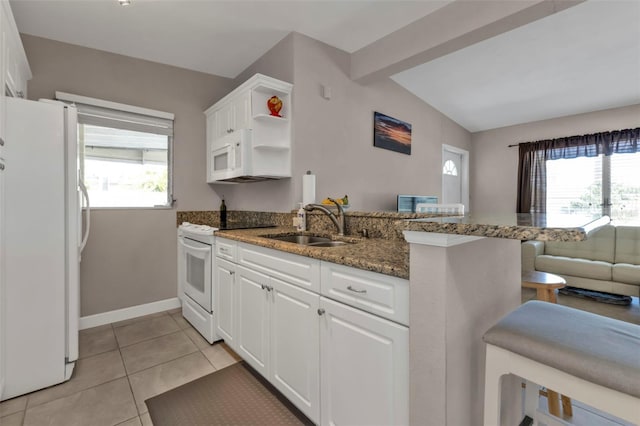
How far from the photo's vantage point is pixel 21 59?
215 centimetres

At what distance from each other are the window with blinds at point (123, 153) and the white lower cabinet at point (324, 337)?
178 cm

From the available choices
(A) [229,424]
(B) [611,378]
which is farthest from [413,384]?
(A) [229,424]

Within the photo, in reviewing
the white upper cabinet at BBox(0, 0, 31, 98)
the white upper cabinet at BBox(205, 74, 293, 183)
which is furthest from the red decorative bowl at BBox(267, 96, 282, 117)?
the white upper cabinet at BBox(0, 0, 31, 98)

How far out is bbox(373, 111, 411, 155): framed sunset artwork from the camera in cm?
358

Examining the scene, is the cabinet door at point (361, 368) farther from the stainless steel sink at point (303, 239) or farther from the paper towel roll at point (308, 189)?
the paper towel roll at point (308, 189)

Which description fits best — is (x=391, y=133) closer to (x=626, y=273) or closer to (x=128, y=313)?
(x=626, y=273)

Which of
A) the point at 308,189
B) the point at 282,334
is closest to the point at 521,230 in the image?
the point at 282,334

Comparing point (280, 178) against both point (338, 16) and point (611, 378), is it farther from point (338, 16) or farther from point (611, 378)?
point (611, 378)

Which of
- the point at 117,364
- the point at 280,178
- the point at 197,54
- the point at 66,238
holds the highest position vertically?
the point at 197,54

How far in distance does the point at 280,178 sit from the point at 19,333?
205cm

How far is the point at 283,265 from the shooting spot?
1562 millimetres

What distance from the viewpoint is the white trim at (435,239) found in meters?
0.89

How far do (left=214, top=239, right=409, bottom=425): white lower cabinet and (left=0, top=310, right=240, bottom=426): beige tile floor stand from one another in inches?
18.5

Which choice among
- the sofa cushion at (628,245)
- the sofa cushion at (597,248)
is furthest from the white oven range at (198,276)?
the sofa cushion at (628,245)
